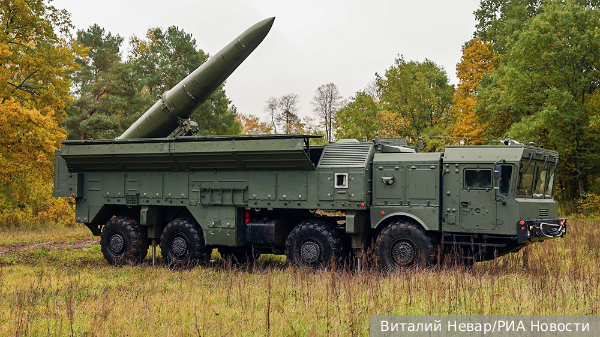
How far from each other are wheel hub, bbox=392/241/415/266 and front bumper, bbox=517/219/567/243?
182 centimetres

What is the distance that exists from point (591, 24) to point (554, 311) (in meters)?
19.6

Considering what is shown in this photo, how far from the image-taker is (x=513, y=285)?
802cm

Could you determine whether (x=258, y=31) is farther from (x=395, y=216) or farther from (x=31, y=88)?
(x=31, y=88)

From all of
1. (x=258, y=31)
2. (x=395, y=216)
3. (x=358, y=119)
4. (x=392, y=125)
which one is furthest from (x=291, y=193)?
Result: (x=358, y=119)

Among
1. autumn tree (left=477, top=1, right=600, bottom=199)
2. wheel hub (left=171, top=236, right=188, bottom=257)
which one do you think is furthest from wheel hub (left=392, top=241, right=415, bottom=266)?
autumn tree (left=477, top=1, right=600, bottom=199)

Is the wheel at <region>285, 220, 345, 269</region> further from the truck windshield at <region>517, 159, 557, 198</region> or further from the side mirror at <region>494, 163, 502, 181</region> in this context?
the truck windshield at <region>517, 159, 557, 198</region>

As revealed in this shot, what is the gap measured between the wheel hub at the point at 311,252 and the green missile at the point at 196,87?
4292mm

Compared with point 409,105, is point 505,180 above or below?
below

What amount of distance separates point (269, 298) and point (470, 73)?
2708 cm

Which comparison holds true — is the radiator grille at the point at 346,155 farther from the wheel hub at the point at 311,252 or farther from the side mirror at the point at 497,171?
the side mirror at the point at 497,171

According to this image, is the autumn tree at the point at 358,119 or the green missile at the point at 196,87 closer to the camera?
the green missile at the point at 196,87

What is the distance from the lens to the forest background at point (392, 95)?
18844mm

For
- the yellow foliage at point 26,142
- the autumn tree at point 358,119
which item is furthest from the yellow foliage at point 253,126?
the yellow foliage at point 26,142

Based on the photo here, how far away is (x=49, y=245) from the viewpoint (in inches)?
648
